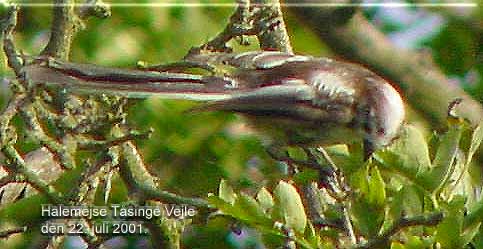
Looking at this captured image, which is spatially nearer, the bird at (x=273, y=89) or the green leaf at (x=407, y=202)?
the green leaf at (x=407, y=202)

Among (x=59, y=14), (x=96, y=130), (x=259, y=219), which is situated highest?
(x=59, y=14)

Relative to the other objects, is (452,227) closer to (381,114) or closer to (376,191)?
(376,191)

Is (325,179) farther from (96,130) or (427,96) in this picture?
(427,96)

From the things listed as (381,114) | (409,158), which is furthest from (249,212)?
(381,114)

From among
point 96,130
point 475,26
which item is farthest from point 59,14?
point 475,26

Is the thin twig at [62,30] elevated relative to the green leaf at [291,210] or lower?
elevated

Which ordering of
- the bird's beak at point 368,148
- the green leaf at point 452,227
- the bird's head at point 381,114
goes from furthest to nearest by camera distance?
the bird's head at point 381,114, the bird's beak at point 368,148, the green leaf at point 452,227

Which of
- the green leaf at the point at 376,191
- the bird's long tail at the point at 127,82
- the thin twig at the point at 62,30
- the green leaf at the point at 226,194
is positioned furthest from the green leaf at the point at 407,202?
the thin twig at the point at 62,30

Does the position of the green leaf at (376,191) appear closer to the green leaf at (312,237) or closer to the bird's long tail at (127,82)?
the green leaf at (312,237)
